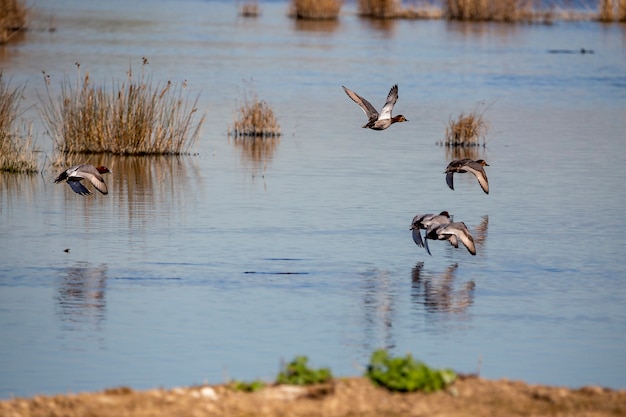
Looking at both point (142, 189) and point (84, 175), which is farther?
point (142, 189)

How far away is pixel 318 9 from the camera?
60125 millimetres

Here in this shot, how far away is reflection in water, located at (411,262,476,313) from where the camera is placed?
10.6m

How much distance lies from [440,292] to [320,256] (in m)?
1.68

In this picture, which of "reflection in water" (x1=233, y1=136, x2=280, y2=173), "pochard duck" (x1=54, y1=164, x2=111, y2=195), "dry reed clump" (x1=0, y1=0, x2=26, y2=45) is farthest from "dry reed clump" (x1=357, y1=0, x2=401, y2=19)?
"pochard duck" (x1=54, y1=164, x2=111, y2=195)

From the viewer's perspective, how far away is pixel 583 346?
9523 millimetres

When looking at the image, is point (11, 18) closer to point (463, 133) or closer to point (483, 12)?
point (483, 12)

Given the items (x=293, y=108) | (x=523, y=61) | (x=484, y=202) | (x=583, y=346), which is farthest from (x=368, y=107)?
(x=523, y=61)

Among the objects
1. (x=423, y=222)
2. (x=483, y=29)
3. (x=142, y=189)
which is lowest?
(x=423, y=222)

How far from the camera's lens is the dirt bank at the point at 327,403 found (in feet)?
22.5

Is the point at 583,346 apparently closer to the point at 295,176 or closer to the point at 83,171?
the point at 83,171

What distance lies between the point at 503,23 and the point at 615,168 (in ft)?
135

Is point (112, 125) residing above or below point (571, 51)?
below

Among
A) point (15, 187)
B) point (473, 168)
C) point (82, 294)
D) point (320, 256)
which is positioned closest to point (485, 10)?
point (15, 187)

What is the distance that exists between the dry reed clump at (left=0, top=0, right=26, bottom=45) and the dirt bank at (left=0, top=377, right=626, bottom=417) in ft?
118
